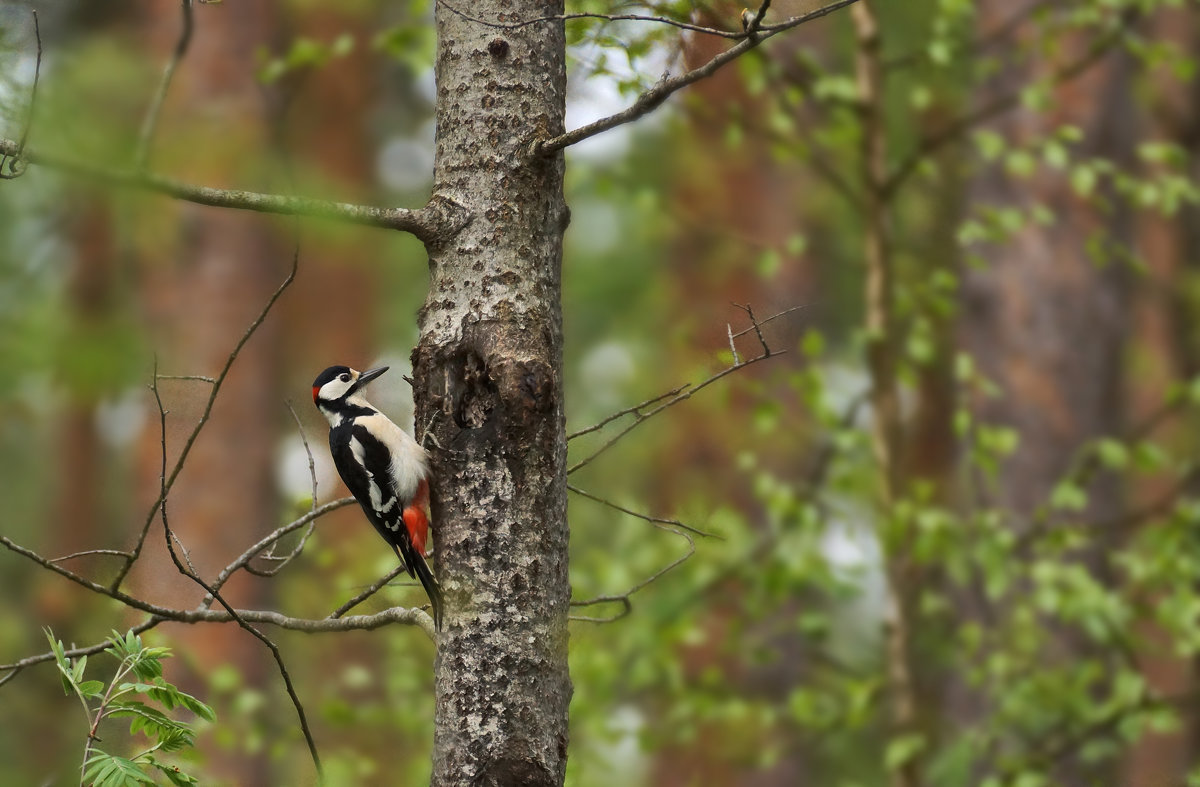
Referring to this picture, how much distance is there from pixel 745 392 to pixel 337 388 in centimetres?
197

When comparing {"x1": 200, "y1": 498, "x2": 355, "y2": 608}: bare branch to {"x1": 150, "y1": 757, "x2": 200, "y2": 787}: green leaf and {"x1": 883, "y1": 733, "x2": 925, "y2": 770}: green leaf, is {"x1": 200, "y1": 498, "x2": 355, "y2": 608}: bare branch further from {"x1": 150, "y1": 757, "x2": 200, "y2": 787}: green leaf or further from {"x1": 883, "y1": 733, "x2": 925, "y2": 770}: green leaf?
{"x1": 883, "y1": 733, "x2": 925, "y2": 770}: green leaf

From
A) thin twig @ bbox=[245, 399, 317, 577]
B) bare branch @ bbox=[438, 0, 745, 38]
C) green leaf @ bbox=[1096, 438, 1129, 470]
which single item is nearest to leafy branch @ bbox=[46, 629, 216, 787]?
thin twig @ bbox=[245, 399, 317, 577]

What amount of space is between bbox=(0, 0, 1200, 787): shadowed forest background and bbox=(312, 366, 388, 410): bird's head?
0.36 metres

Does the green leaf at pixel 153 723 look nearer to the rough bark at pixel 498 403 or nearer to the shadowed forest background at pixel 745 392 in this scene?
the shadowed forest background at pixel 745 392

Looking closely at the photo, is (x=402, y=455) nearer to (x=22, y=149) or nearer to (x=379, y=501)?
(x=379, y=501)

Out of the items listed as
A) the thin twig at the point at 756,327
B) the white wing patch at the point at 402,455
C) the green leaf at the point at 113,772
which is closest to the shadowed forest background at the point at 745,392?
the thin twig at the point at 756,327

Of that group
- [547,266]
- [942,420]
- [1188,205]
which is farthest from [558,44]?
[1188,205]

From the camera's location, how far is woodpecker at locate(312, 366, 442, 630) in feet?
9.56

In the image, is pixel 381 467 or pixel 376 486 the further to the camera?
pixel 381 467

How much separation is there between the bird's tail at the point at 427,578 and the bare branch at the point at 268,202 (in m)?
0.71

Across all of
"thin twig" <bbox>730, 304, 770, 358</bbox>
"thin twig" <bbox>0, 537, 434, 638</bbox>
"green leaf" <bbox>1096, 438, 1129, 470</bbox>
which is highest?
"green leaf" <bbox>1096, 438, 1129, 470</bbox>

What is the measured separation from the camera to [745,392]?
5.50 metres

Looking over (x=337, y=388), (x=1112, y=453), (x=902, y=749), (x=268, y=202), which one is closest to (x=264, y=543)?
(x=268, y=202)

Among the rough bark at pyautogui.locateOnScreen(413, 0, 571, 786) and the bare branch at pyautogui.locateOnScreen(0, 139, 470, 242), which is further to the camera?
the rough bark at pyautogui.locateOnScreen(413, 0, 571, 786)
